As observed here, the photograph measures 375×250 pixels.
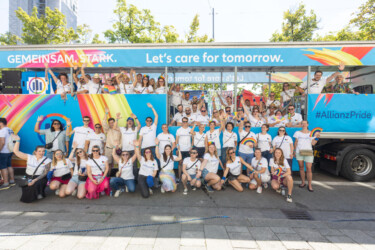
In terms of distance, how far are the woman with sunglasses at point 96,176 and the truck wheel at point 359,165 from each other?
6.43m

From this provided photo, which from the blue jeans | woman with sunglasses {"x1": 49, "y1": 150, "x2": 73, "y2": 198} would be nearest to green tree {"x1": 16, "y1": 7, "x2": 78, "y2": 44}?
woman with sunglasses {"x1": 49, "y1": 150, "x2": 73, "y2": 198}

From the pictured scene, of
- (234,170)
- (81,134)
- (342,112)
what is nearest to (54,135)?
(81,134)

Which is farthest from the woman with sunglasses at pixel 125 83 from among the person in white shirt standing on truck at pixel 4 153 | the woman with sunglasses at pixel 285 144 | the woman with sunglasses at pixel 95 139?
the woman with sunglasses at pixel 285 144

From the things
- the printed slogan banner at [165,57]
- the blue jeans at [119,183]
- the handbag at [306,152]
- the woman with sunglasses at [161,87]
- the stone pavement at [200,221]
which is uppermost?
the printed slogan banner at [165,57]

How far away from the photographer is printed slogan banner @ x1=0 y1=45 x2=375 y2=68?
5.40 meters

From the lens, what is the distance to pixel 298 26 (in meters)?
15.5

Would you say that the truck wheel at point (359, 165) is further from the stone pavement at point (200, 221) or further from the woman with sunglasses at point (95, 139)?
the woman with sunglasses at point (95, 139)

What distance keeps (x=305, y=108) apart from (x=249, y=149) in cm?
203

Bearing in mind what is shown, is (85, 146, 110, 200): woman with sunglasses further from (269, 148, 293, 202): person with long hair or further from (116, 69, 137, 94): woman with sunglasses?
(269, 148, 293, 202): person with long hair

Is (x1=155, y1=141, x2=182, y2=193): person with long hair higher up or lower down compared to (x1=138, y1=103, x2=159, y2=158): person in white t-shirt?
lower down

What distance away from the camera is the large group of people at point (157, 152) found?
4656 mm

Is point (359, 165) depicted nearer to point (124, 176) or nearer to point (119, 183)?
point (124, 176)

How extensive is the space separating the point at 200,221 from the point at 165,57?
14.0 feet

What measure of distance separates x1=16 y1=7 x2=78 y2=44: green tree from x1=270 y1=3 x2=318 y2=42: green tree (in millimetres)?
16658
